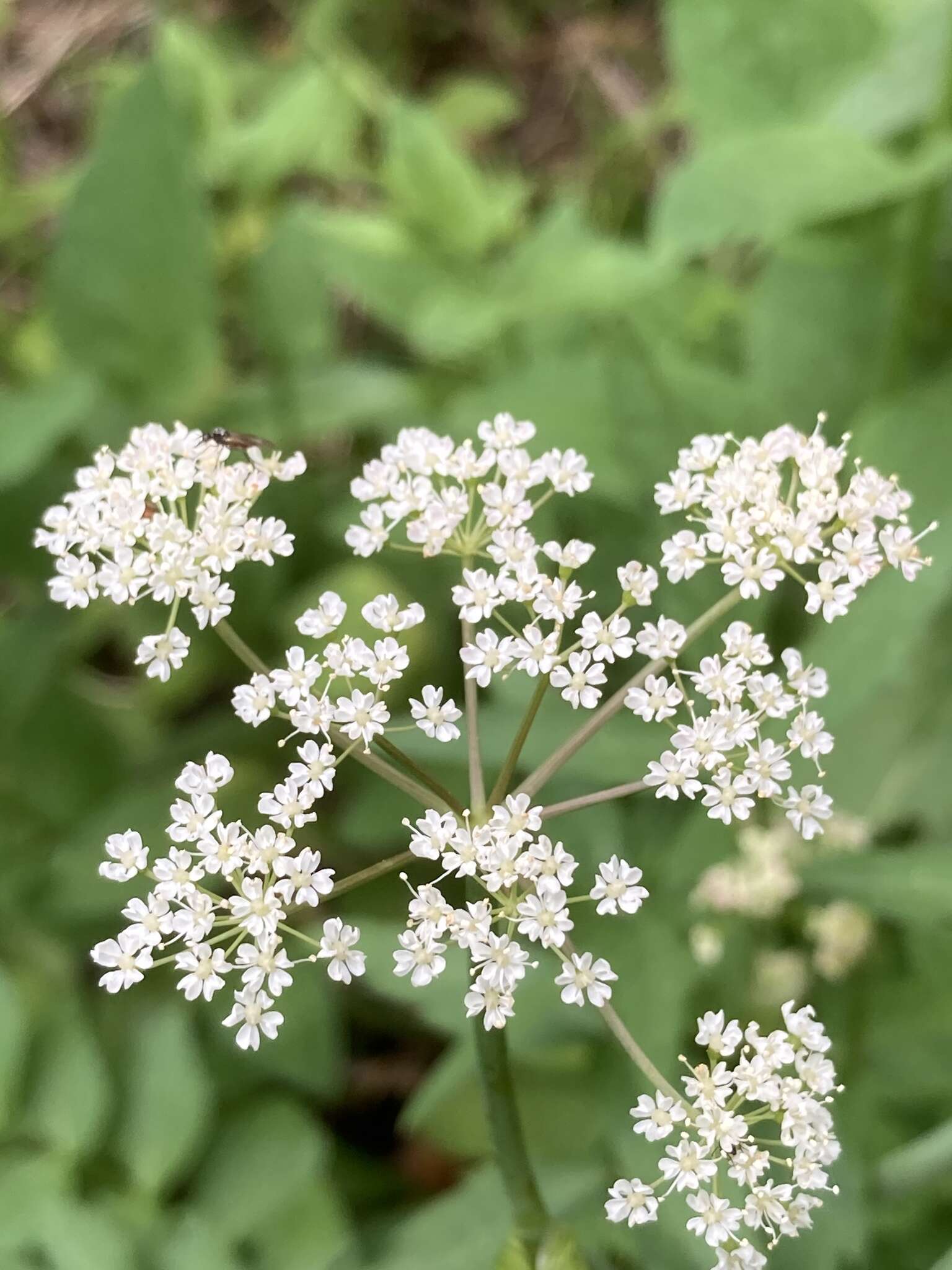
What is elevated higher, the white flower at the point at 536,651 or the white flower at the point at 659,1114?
the white flower at the point at 536,651

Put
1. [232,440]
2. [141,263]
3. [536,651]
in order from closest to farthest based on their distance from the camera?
[536,651]
[232,440]
[141,263]

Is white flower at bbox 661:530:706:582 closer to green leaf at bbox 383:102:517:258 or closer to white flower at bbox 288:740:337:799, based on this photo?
white flower at bbox 288:740:337:799

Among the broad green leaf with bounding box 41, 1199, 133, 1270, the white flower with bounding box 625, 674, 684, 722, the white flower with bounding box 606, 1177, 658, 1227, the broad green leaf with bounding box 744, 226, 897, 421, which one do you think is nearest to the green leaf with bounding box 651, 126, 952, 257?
the broad green leaf with bounding box 744, 226, 897, 421

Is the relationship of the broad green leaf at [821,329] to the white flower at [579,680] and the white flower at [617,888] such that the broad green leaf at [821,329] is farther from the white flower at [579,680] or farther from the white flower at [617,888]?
the white flower at [617,888]

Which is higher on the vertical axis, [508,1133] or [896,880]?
[896,880]

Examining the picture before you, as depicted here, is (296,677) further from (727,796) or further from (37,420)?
(37,420)

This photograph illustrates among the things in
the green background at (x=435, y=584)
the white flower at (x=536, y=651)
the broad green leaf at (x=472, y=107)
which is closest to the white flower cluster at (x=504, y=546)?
the white flower at (x=536, y=651)

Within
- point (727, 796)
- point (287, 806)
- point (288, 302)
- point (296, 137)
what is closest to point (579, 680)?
point (727, 796)

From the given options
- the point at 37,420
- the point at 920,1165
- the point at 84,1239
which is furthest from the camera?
the point at 37,420
